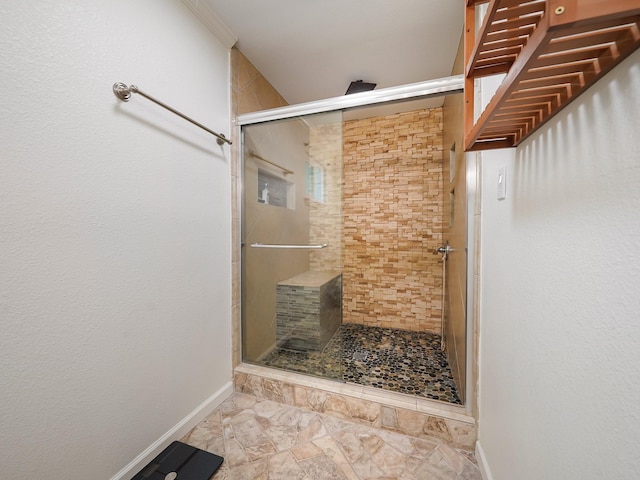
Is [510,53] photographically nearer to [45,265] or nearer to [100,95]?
[100,95]

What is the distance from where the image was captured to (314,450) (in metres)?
1.24

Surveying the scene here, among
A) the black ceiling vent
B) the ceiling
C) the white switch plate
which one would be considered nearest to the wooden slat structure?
the white switch plate

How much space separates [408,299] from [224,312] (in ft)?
6.01

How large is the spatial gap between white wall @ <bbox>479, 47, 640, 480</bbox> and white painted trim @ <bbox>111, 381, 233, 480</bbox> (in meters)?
1.41

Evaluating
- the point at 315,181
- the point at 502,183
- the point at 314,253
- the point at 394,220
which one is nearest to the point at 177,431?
the point at 314,253

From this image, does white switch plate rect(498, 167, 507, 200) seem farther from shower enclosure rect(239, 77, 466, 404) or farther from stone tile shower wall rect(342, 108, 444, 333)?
stone tile shower wall rect(342, 108, 444, 333)

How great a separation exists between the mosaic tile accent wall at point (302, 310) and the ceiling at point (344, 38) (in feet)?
5.13

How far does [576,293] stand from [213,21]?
2021 millimetres

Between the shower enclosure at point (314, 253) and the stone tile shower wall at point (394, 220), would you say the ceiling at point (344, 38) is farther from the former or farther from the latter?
the stone tile shower wall at point (394, 220)

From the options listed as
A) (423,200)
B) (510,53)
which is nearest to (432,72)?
(423,200)

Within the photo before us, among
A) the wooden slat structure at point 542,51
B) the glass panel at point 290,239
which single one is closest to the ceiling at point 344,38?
the glass panel at point 290,239

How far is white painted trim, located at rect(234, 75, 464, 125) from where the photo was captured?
4.42 ft

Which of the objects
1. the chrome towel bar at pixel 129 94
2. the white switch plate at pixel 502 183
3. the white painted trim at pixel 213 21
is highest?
the white painted trim at pixel 213 21

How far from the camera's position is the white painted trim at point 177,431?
107 centimetres
